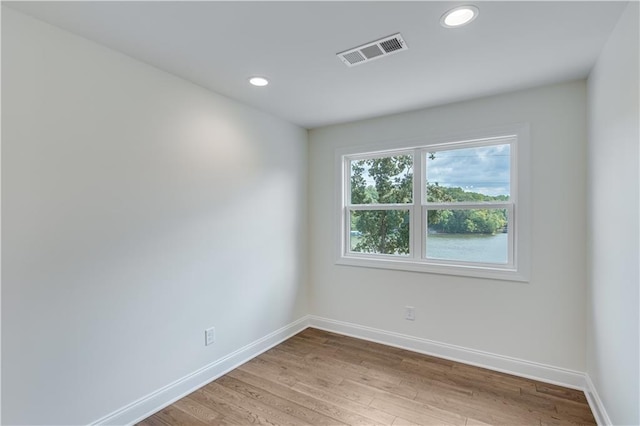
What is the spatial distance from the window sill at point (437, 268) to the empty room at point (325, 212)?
0.02m

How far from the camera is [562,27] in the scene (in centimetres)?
171

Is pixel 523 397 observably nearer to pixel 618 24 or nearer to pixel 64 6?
pixel 618 24

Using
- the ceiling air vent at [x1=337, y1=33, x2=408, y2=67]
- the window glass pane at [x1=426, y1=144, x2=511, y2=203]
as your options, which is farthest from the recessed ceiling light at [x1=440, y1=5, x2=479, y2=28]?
the window glass pane at [x1=426, y1=144, x2=511, y2=203]

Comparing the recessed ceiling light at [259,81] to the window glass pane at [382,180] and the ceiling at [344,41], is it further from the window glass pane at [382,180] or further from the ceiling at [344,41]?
the window glass pane at [382,180]

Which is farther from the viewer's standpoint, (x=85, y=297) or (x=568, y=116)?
(x=568, y=116)

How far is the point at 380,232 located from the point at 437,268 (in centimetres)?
75

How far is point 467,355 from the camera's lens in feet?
9.29

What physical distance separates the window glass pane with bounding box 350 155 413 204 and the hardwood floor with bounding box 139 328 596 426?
1653 millimetres

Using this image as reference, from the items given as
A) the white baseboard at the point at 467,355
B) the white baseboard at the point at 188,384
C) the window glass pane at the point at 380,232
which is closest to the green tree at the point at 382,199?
the window glass pane at the point at 380,232

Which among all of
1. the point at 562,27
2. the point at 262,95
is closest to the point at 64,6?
the point at 262,95

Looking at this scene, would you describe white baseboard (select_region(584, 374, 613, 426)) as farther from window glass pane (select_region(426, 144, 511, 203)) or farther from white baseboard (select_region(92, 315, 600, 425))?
window glass pane (select_region(426, 144, 511, 203))

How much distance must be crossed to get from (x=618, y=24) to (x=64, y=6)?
115 inches

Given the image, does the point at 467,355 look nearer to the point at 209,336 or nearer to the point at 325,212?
the point at 325,212

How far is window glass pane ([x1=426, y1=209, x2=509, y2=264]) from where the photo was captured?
9.11 ft
